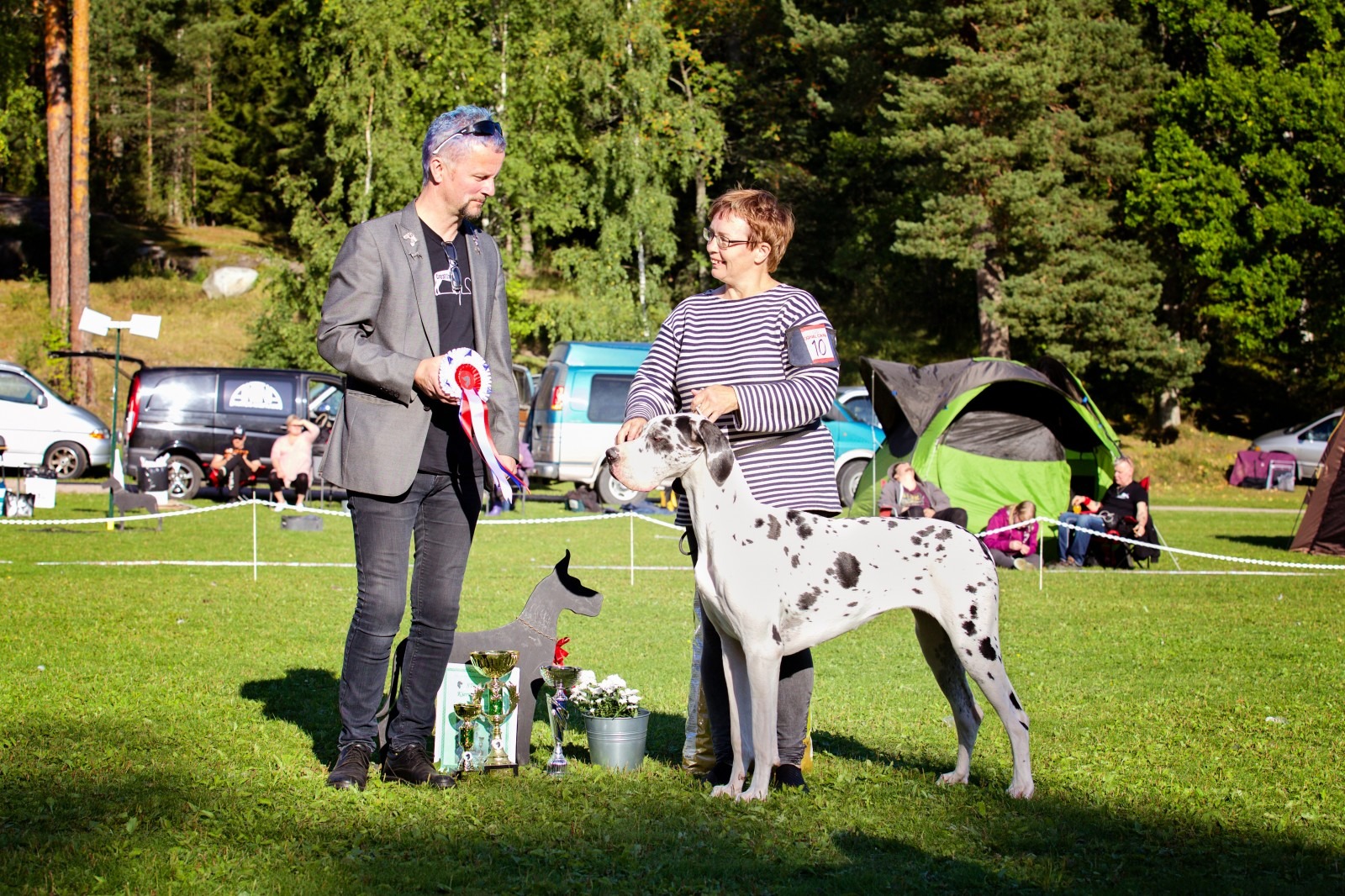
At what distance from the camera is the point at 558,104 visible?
26.0 m

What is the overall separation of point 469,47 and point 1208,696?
21.8 m

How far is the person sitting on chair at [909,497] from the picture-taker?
37.8 feet

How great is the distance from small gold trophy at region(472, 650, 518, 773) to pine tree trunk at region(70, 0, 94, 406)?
22.3 metres

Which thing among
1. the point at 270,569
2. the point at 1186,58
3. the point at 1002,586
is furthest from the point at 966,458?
the point at 1186,58

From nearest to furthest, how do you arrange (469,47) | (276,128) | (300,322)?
(469,47)
(300,322)
(276,128)

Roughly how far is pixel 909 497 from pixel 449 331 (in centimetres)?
828

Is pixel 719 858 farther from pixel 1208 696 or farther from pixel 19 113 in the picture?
pixel 19 113

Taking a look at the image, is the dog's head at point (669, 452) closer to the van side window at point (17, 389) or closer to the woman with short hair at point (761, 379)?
the woman with short hair at point (761, 379)

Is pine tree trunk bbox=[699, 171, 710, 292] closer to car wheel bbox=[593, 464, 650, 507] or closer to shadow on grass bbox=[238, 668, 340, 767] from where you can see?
car wheel bbox=[593, 464, 650, 507]

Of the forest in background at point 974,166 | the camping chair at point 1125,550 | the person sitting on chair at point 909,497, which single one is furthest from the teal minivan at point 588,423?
the forest in background at point 974,166

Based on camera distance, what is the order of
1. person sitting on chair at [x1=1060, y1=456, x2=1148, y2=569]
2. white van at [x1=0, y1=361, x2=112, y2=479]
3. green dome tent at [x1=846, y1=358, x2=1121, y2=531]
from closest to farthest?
person sitting on chair at [x1=1060, y1=456, x2=1148, y2=569], green dome tent at [x1=846, y1=358, x2=1121, y2=531], white van at [x1=0, y1=361, x2=112, y2=479]

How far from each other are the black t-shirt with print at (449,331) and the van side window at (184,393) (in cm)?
1387

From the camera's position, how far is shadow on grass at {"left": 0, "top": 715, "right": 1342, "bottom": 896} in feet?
10.4

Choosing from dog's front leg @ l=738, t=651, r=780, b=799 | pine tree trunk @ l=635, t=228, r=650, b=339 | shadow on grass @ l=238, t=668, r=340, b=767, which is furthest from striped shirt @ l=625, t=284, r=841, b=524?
pine tree trunk @ l=635, t=228, r=650, b=339
